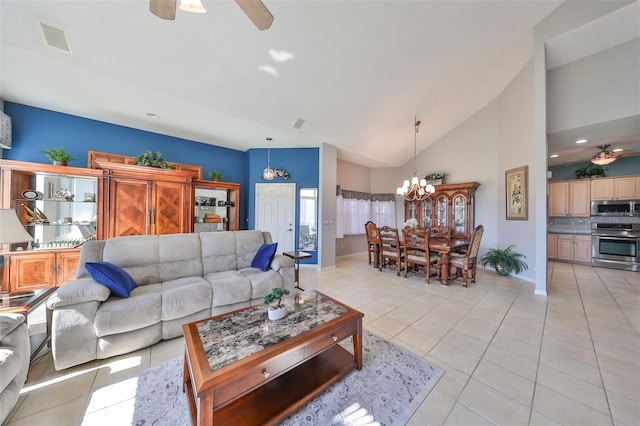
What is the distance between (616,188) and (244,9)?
7.90 meters

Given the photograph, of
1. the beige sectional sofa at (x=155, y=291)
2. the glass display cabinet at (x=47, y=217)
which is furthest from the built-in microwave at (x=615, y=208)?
the glass display cabinet at (x=47, y=217)

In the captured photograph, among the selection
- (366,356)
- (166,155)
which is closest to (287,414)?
(366,356)

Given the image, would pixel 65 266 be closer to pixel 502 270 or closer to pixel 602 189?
pixel 502 270

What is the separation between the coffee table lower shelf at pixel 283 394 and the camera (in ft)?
4.06

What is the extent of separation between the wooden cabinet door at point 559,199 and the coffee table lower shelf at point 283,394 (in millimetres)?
7072

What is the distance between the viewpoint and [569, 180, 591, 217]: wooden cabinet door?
5.11m

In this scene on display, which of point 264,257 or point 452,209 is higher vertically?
point 452,209

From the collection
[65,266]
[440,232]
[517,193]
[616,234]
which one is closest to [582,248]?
[616,234]

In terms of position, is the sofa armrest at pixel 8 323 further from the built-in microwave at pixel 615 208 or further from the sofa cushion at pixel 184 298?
the built-in microwave at pixel 615 208

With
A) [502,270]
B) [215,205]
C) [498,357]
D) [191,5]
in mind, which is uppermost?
[191,5]

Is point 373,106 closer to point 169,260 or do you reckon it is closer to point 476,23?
point 476,23

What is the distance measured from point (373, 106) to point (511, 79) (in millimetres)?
3004

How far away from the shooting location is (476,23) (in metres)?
2.88

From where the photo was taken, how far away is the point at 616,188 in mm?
4777
